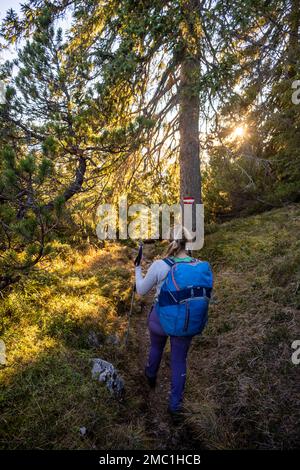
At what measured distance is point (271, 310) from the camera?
511 cm

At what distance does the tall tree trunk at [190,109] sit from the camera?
614 centimetres

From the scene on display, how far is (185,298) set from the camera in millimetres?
3340

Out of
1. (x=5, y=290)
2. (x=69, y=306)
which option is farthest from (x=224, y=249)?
(x=5, y=290)

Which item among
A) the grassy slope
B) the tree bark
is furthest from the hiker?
the tree bark

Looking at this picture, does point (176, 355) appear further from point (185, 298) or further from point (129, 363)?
point (129, 363)

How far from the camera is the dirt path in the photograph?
131 inches

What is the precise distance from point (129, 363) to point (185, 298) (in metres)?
1.82

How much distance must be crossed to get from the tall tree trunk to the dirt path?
13.4 feet

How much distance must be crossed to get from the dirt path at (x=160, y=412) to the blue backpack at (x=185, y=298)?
3.72ft

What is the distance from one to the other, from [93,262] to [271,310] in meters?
4.86

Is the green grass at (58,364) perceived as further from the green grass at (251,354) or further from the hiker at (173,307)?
the green grass at (251,354)

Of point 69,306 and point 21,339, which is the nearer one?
point 21,339

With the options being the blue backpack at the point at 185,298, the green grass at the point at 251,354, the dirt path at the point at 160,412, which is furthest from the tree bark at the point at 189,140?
the blue backpack at the point at 185,298
